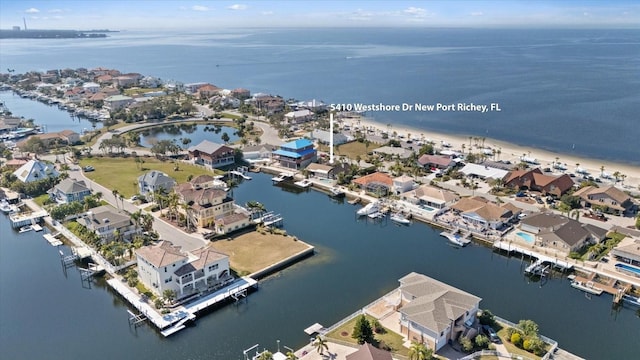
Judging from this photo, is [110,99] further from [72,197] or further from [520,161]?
[520,161]

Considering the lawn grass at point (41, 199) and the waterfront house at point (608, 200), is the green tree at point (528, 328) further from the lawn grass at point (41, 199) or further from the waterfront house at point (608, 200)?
the lawn grass at point (41, 199)

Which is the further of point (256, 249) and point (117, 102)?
point (117, 102)

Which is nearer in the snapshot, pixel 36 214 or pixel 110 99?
pixel 36 214

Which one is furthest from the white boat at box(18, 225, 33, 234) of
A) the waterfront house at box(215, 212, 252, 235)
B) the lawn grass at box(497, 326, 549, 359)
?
the lawn grass at box(497, 326, 549, 359)

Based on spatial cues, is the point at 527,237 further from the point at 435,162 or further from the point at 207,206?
the point at 207,206

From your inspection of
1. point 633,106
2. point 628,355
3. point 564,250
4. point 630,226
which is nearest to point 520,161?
point 630,226

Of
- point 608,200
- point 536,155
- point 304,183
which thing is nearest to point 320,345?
point 304,183

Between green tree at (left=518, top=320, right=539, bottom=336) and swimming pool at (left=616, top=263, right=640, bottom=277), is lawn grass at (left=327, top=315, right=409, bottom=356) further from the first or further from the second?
swimming pool at (left=616, top=263, right=640, bottom=277)

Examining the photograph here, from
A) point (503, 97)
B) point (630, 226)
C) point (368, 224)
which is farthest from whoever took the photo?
point (503, 97)
